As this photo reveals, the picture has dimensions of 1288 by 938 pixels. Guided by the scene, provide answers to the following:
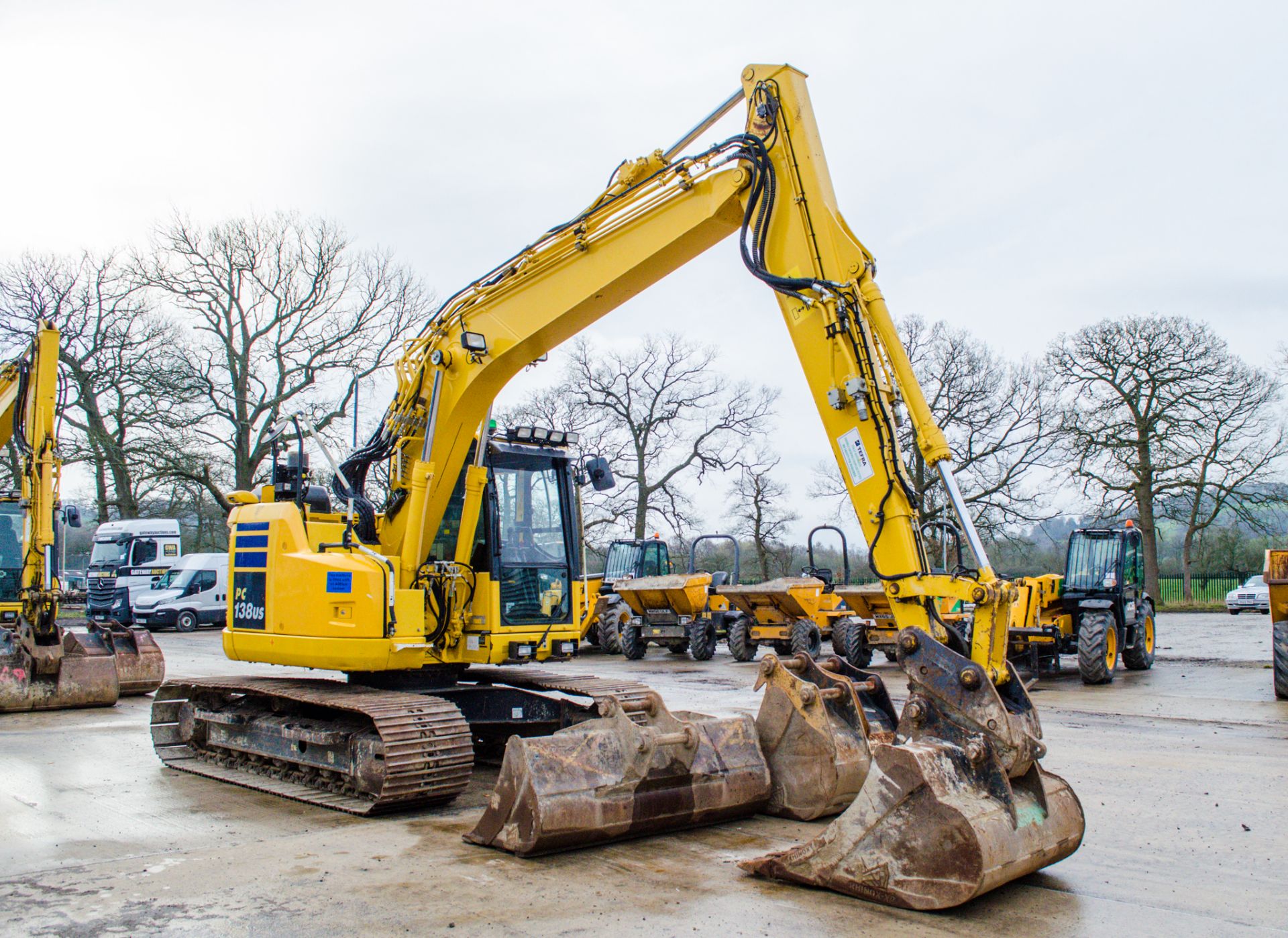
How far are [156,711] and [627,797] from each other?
521 centimetres

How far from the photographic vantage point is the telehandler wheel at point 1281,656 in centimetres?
1245

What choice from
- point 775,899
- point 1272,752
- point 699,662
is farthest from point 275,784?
point 699,662

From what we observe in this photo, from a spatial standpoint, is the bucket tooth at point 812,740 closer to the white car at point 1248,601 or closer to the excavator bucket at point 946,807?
the excavator bucket at point 946,807

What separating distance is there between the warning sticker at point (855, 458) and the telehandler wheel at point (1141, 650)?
12.3 metres

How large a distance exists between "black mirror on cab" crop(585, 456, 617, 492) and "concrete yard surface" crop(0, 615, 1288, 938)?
7.94 ft

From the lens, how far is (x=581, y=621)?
8297mm

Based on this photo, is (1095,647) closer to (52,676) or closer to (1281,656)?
(1281,656)

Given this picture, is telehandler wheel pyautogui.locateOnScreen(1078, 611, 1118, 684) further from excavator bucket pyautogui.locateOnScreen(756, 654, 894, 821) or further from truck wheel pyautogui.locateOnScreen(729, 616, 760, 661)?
excavator bucket pyautogui.locateOnScreen(756, 654, 894, 821)

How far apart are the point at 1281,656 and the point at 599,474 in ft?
29.9

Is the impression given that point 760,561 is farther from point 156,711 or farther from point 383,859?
point 383,859

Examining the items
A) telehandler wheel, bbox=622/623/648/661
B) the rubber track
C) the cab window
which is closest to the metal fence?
telehandler wheel, bbox=622/623/648/661

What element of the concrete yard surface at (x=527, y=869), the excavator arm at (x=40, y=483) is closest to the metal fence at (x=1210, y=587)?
the concrete yard surface at (x=527, y=869)

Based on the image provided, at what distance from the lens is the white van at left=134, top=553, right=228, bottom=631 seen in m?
29.8

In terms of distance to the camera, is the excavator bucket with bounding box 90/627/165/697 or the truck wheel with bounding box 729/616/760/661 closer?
the excavator bucket with bounding box 90/627/165/697
